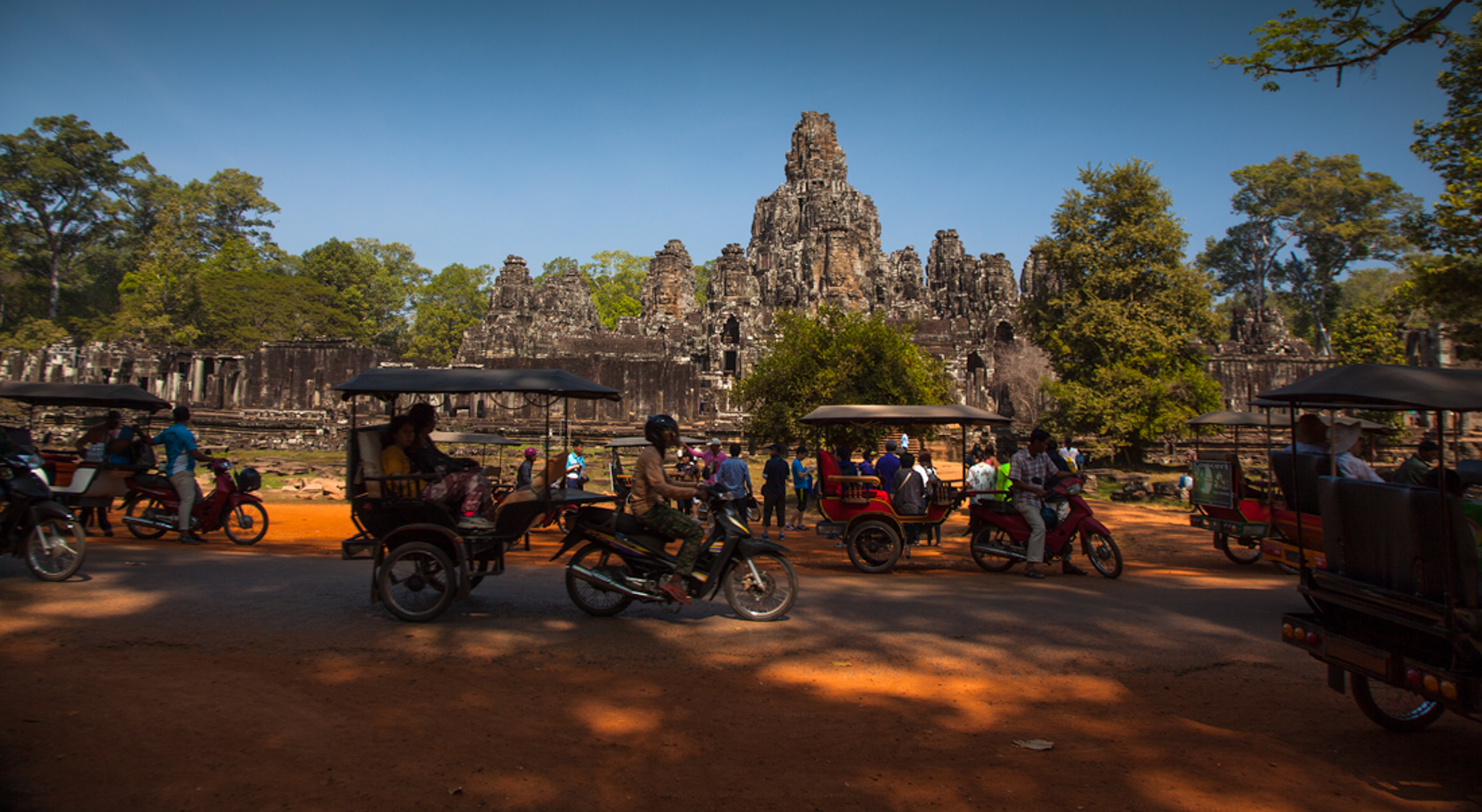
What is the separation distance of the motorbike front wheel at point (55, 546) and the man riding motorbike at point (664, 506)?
489cm

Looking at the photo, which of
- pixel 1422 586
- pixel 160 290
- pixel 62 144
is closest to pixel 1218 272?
pixel 1422 586

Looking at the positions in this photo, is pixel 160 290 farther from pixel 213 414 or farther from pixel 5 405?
pixel 213 414

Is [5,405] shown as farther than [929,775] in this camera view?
Yes

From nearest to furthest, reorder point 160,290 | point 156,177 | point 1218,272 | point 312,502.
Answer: point 312,502 → point 160,290 → point 156,177 → point 1218,272

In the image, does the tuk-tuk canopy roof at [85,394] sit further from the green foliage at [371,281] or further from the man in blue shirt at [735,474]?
the green foliage at [371,281]

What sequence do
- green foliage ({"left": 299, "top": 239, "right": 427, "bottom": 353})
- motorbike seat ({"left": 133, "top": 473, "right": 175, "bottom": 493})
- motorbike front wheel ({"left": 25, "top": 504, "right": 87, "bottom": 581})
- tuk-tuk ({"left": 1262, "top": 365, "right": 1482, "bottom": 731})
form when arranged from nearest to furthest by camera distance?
tuk-tuk ({"left": 1262, "top": 365, "right": 1482, "bottom": 731}) < motorbike front wheel ({"left": 25, "top": 504, "right": 87, "bottom": 581}) < motorbike seat ({"left": 133, "top": 473, "right": 175, "bottom": 493}) < green foliage ({"left": 299, "top": 239, "right": 427, "bottom": 353})

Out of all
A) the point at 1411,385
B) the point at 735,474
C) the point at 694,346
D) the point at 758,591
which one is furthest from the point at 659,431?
the point at 694,346

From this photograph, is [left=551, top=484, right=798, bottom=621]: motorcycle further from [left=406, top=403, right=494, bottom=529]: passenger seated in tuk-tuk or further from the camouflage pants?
[left=406, top=403, right=494, bottom=529]: passenger seated in tuk-tuk

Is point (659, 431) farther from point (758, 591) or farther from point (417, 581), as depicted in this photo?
point (417, 581)

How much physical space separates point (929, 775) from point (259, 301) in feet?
180

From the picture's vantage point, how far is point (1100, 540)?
884 centimetres

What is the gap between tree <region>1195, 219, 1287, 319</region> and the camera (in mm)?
57969

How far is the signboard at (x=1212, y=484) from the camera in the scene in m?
10.0

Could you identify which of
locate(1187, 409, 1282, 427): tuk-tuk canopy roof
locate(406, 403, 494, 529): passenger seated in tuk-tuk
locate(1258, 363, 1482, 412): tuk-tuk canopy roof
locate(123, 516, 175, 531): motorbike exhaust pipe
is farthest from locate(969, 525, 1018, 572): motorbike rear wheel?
locate(123, 516, 175, 531): motorbike exhaust pipe
